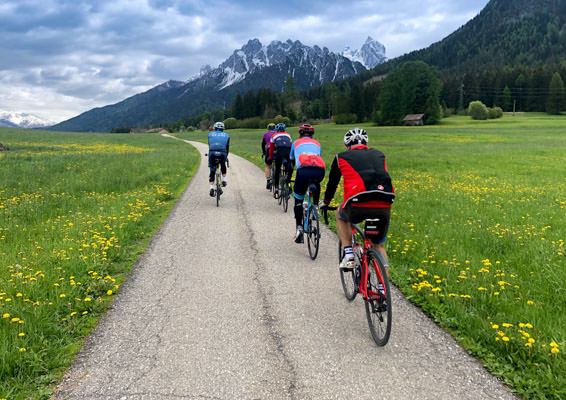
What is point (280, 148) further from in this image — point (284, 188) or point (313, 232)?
point (313, 232)

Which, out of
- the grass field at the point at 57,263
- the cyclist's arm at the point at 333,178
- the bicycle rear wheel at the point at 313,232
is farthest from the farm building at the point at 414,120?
the cyclist's arm at the point at 333,178

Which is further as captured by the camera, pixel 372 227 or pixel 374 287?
pixel 372 227

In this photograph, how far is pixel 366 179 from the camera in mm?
4262

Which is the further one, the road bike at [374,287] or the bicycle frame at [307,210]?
the bicycle frame at [307,210]

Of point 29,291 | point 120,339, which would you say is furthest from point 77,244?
point 120,339

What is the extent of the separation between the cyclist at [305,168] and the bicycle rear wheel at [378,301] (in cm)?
319

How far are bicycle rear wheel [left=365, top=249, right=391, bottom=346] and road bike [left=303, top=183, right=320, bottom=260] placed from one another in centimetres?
251

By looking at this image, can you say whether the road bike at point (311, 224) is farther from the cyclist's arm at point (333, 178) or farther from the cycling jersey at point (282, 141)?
the cycling jersey at point (282, 141)

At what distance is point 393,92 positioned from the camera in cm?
8944

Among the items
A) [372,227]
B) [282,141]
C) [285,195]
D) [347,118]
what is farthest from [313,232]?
[347,118]

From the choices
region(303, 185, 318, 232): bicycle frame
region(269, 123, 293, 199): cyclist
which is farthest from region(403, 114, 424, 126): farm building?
region(303, 185, 318, 232): bicycle frame

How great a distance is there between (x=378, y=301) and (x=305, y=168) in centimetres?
375

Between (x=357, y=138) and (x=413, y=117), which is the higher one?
(x=413, y=117)

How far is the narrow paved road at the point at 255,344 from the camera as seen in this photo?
340 centimetres
